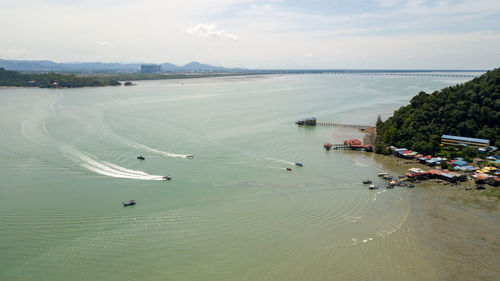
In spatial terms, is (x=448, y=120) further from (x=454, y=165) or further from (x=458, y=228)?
(x=458, y=228)

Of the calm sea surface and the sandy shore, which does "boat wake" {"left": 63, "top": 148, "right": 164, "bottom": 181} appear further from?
the sandy shore

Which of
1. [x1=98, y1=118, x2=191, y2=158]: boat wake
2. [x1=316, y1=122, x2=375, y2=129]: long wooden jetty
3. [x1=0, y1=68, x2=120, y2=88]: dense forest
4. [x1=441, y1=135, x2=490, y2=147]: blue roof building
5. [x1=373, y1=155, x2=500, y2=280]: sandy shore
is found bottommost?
[x1=373, y1=155, x2=500, y2=280]: sandy shore

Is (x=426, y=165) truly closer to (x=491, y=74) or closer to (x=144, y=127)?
(x=491, y=74)

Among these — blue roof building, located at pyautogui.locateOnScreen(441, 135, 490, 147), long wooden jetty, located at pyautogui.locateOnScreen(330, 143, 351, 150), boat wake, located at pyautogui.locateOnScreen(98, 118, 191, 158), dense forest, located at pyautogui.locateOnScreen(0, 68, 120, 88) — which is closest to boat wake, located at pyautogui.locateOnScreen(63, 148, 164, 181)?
boat wake, located at pyautogui.locateOnScreen(98, 118, 191, 158)

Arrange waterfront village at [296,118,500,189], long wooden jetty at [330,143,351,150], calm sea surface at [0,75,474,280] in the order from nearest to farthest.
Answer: calm sea surface at [0,75,474,280], waterfront village at [296,118,500,189], long wooden jetty at [330,143,351,150]

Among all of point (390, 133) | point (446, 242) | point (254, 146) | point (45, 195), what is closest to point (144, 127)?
point (254, 146)
